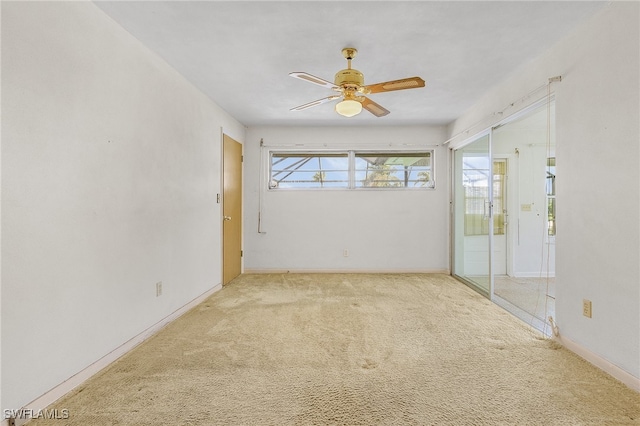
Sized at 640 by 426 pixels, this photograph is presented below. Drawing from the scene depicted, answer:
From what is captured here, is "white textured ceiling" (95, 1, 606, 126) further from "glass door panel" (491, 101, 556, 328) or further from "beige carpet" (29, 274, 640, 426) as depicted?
"beige carpet" (29, 274, 640, 426)

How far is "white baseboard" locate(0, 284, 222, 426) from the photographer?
1.57 metres

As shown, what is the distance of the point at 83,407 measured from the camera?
5.39ft

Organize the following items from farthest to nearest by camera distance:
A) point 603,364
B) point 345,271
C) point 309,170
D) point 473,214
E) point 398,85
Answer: point 309,170 → point 345,271 → point 473,214 → point 398,85 → point 603,364

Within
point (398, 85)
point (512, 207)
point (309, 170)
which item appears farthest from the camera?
point (309, 170)

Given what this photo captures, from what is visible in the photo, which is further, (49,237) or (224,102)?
(224,102)

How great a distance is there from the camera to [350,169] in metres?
5.13

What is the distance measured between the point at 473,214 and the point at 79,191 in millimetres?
4264

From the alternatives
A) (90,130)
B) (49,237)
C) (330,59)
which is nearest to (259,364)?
(49,237)

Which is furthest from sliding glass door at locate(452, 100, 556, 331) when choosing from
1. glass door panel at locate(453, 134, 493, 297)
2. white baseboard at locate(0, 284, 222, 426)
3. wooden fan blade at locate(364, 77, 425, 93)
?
white baseboard at locate(0, 284, 222, 426)

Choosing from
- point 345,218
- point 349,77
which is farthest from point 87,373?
point 345,218

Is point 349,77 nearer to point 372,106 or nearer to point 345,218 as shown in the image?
point 372,106

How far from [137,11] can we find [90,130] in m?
0.86

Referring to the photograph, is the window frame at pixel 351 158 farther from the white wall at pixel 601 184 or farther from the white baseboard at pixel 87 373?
the white baseboard at pixel 87 373

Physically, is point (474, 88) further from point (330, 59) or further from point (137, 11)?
point (137, 11)
